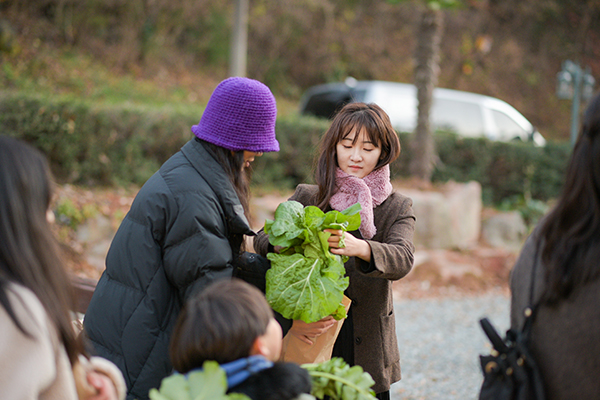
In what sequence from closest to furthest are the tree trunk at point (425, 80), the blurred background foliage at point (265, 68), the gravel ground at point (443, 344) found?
the gravel ground at point (443, 344), the blurred background foliage at point (265, 68), the tree trunk at point (425, 80)

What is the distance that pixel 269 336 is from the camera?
5.26 feet

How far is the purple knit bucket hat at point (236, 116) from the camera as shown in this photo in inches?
83.8

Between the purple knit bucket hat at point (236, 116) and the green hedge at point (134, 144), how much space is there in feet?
8.79

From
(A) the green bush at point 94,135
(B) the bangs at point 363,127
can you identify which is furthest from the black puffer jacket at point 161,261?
(A) the green bush at point 94,135

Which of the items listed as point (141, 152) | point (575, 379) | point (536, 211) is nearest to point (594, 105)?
point (575, 379)

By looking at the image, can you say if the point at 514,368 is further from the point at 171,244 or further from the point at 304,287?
the point at 171,244

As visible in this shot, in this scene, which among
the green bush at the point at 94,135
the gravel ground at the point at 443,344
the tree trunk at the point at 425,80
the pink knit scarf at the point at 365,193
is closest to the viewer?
the pink knit scarf at the point at 365,193

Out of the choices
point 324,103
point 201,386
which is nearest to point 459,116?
point 324,103

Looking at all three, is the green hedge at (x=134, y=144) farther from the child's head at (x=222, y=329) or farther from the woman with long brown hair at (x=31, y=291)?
the woman with long brown hair at (x=31, y=291)

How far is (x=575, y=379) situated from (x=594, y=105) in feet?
2.46

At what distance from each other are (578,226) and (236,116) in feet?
4.09

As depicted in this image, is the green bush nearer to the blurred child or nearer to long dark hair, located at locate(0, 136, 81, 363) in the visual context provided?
long dark hair, located at locate(0, 136, 81, 363)

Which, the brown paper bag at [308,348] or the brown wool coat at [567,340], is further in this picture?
the brown paper bag at [308,348]

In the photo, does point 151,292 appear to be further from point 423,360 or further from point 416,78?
point 416,78
